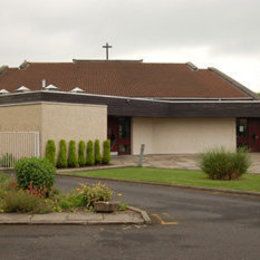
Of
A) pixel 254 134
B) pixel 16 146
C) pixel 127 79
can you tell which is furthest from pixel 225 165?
pixel 127 79

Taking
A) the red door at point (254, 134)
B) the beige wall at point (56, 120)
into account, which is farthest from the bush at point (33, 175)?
the red door at point (254, 134)

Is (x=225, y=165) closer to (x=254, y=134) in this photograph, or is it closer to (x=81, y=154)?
(x=81, y=154)

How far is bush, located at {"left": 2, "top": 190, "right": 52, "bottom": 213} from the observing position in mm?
12430

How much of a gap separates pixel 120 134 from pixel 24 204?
26.8 m

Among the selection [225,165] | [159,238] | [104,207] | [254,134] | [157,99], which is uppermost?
[157,99]

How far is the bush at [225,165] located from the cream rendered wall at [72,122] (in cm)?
866

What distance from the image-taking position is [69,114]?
28984 millimetres

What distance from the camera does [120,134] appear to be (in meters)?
39.1

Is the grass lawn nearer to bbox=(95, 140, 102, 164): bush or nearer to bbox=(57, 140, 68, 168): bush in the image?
bbox=(57, 140, 68, 168): bush

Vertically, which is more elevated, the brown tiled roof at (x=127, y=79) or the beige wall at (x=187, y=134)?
the brown tiled roof at (x=127, y=79)

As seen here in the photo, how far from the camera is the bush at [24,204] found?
12.4 m

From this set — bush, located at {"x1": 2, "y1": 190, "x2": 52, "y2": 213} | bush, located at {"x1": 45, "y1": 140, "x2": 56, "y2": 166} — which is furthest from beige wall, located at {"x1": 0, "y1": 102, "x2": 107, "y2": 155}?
bush, located at {"x1": 2, "y1": 190, "x2": 52, "y2": 213}

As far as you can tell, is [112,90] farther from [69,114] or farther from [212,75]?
[69,114]

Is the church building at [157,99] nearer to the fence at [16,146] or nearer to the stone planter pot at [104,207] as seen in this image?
the fence at [16,146]
